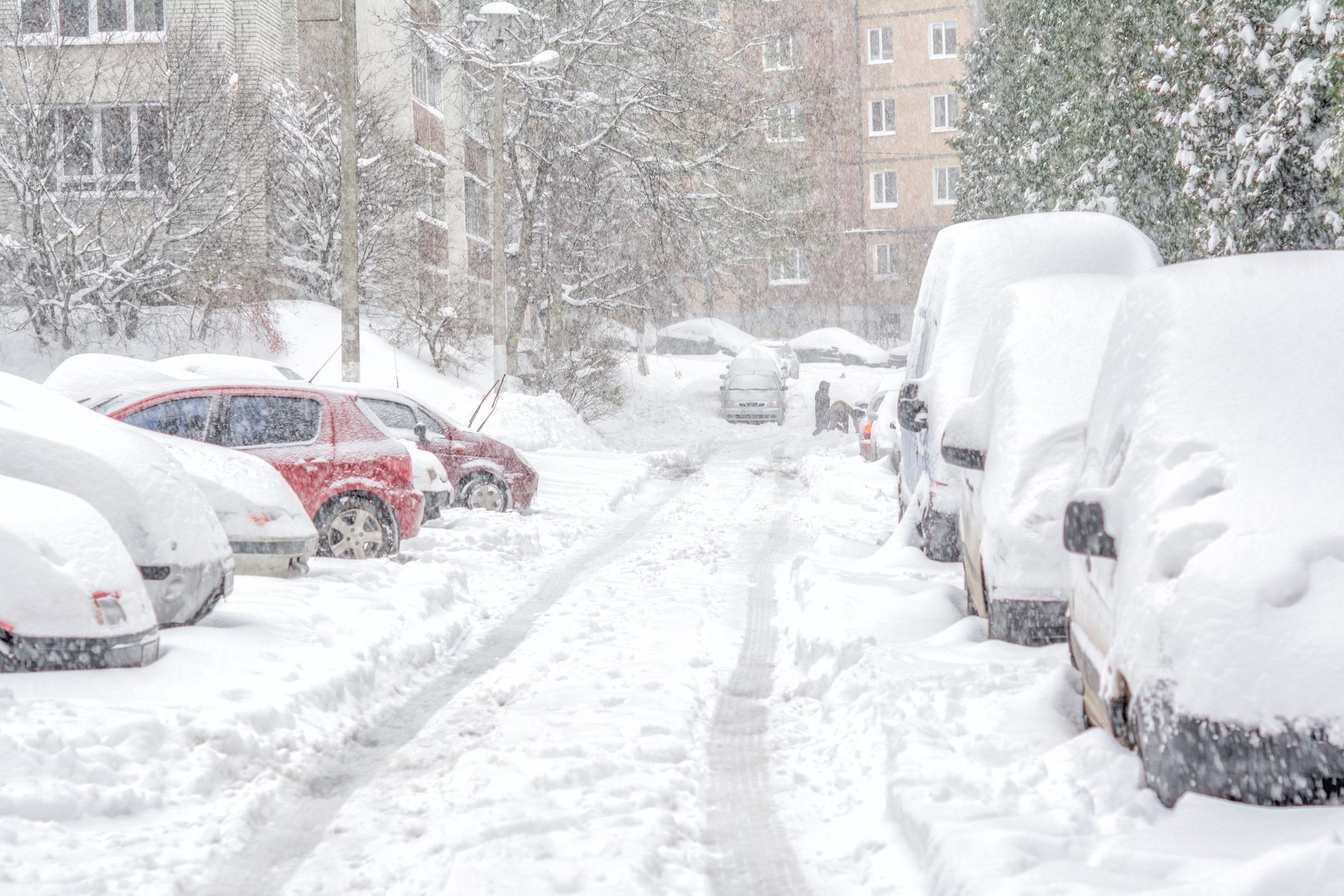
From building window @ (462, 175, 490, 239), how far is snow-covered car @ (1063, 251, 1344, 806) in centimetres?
3589

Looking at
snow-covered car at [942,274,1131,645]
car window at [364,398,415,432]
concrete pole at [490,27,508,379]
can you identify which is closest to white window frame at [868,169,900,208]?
concrete pole at [490,27,508,379]

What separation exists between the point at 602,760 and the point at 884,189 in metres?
57.4

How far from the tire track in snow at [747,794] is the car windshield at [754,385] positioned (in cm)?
2881

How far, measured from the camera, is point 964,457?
24.6 ft

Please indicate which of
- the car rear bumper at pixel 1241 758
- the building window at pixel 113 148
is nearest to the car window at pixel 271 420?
the car rear bumper at pixel 1241 758

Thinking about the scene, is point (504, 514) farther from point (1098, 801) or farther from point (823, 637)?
point (1098, 801)

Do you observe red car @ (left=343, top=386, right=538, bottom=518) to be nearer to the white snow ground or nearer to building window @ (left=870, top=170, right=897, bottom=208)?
the white snow ground

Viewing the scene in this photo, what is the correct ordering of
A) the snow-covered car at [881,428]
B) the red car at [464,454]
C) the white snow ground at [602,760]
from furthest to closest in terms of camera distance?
1. the snow-covered car at [881,428]
2. the red car at [464,454]
3. the white snow ground at [602,760]

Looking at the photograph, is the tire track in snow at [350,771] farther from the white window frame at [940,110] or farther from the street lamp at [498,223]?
the white window frame at [940,110]

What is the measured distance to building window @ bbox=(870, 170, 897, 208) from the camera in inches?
2413

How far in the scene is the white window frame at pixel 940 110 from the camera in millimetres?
60156

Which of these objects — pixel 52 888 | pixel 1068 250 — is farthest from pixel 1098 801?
pixel 1068 250

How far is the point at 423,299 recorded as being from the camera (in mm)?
29609

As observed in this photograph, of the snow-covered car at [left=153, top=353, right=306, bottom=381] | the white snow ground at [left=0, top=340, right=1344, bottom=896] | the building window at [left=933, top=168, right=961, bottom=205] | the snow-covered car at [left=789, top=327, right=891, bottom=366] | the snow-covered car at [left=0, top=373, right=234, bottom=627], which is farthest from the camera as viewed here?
the building window at [left=933, top=168, right=961, bottom=205]
